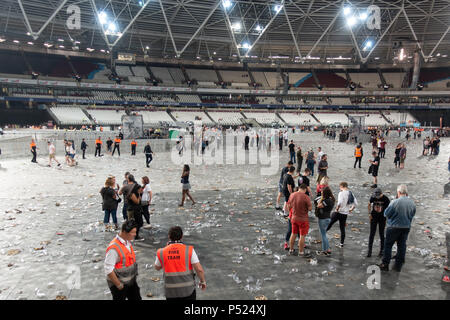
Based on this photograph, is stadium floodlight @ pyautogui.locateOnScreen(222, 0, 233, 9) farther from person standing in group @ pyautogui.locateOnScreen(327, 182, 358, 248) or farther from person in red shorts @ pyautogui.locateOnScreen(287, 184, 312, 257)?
person in red shorts @ pyautogui.locateOnScreen(287, 184, 312, 257)

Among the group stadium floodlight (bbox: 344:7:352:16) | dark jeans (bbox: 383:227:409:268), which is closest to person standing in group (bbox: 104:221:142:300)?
dark jeans (bbox: 383:227:409:268)

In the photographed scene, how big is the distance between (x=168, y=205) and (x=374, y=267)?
6.74 m

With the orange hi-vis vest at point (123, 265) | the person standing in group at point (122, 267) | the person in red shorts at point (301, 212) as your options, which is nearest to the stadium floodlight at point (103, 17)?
the person in red shorts at point (301, 212)

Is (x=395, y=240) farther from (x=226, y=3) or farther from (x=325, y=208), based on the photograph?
(x=226, y=3)

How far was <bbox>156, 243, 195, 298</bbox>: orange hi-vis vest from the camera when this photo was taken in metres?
3.60

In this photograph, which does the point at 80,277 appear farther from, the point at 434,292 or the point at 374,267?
the point at 434,292

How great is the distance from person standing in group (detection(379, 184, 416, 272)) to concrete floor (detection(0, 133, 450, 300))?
372mm

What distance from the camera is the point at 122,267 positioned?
386 centimetres

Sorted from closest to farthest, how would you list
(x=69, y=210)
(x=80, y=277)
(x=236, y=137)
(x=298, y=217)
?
(x=80, y=277)
(x=298, y=217)
(x=69, y=210)
(x=236, y=137)

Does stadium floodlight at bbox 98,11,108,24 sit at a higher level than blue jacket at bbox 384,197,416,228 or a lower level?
higher

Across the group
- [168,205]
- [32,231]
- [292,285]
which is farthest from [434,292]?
[32,231]

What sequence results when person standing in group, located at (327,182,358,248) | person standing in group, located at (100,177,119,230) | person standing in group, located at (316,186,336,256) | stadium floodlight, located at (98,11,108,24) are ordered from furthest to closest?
1. stadium floodlight, located at (98,11,108,24)
2. person standing in group, located at (100,177,119,230)
3. person standing in group, located at (327,182,358,248)
4. person standing in group, located at (316,186,336,256)

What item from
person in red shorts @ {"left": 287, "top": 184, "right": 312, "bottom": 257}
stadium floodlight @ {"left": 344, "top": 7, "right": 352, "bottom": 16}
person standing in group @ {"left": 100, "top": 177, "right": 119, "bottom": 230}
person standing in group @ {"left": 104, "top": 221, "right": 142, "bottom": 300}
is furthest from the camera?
stadium floodlight @ {"left": 344, "top": 7, "right": 352, "bottom": 16}

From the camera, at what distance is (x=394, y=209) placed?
5.79 m
